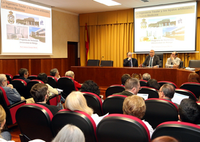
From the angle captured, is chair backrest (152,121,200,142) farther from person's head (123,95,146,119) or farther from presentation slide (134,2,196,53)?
presentation slide (134,2,196,53)

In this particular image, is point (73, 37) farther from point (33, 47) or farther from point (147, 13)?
point (147, 13)

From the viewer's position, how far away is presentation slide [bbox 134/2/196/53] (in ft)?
25.6

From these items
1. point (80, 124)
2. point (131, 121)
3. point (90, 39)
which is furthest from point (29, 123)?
point (90, 39)

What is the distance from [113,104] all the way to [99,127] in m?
0.82

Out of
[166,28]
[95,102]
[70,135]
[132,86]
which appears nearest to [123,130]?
[70,135]

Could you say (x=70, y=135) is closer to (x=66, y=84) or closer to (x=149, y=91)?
(x=149, y=91)

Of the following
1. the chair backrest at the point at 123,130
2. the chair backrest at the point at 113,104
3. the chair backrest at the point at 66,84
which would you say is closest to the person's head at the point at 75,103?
the chair backrest at the point at 123,130

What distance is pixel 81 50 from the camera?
10422 millimetres

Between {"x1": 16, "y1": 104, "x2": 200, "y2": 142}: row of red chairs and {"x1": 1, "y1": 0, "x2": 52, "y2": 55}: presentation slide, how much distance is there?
17.7 feet

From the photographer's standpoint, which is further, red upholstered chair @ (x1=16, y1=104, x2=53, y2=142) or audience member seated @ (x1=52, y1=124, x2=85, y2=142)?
red upholstered chair @ (x1=16, y1=104, x2=53, y2=142)

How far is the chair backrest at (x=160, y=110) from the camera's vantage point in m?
2.01

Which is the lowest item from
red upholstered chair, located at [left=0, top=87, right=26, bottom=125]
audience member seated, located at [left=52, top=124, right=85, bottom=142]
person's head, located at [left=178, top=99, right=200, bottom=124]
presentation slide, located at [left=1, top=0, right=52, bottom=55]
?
red upholstered chair, located at [left=0, top=87, right=26, bottom=125]

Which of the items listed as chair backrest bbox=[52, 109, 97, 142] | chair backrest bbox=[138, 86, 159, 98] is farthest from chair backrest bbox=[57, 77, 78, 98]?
chair backrest bbox=[52, 109, 97, 142]

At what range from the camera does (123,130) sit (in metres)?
1.50
